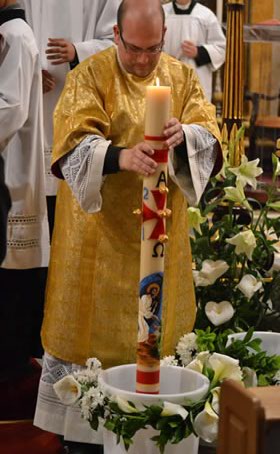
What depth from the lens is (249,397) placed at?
1526 millimetres

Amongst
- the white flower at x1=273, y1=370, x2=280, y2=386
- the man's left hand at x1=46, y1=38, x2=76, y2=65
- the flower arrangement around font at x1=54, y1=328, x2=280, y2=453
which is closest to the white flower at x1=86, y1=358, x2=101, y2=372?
the flower arrangement around font at x1=54, y1=328, x2=280, y2=453

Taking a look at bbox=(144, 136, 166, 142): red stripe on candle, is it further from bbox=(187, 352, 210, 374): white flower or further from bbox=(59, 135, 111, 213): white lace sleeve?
bbox=(187, 352, 210, 374): white flower

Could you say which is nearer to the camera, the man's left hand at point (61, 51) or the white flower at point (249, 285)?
the white flower at point (249, 285)

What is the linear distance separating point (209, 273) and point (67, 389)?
871 mm

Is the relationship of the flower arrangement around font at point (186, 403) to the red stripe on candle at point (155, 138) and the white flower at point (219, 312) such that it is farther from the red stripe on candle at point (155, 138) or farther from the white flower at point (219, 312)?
the red stripe on candle at point (155, 138)

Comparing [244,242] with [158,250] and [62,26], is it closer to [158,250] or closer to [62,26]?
[158,250]

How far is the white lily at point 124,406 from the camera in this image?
2.82 metres

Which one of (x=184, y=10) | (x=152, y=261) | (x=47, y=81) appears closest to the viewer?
(x=152, y=261)

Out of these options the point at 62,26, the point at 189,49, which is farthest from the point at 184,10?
the point at 62,26

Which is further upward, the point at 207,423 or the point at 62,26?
the point at 62,26

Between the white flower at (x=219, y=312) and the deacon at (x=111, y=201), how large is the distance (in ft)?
0.78

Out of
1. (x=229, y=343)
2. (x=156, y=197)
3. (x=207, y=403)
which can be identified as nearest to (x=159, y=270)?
(x=156, y=197)

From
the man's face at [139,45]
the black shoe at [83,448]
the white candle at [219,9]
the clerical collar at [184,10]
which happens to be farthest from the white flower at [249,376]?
Result: the white candle at [219,9]

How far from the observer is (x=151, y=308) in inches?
110
